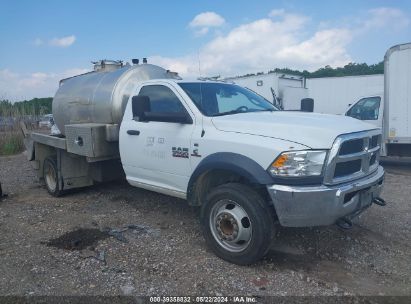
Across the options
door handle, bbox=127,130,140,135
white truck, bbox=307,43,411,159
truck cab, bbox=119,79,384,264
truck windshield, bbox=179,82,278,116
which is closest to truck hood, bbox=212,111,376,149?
truck cab, bbox=119,79,384,264

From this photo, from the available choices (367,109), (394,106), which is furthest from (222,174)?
(367,109)

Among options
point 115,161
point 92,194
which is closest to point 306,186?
point 115,161

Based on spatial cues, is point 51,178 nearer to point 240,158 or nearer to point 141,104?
point 141,104

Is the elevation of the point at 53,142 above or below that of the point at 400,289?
above

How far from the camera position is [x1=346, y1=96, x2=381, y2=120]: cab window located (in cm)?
1063

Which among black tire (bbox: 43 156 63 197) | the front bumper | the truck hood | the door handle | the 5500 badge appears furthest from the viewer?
black tire (bbox: 43 156 63 197)

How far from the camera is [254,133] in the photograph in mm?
4035

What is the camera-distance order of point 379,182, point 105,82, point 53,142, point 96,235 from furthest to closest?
1. point 53,142
2. point 105,82
3. point 96,235
4. point 379,182

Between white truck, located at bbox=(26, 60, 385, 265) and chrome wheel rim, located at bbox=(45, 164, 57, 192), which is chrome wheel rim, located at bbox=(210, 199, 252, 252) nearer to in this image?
white truck, located at bbox=(26, 60, 385, 265)

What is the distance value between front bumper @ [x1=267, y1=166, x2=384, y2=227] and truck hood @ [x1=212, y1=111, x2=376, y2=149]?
44 cm

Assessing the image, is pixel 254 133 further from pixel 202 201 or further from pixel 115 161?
pixel 115 161

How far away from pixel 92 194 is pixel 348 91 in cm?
1521

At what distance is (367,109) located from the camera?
10820mm

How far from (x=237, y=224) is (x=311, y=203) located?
84 centimetres
